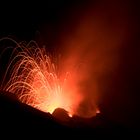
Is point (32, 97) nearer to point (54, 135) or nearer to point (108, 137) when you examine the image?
point (108, 137)

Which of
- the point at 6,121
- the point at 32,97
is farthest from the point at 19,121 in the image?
the point at 32,97

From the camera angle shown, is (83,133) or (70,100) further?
(70,100)

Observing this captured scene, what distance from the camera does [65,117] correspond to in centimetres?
2695

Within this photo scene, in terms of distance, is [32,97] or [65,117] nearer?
[65,117]

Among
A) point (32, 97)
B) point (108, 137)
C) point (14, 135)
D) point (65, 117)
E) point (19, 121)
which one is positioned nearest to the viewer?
point (14, 135)

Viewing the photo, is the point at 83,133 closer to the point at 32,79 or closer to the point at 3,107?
the point at 3,107

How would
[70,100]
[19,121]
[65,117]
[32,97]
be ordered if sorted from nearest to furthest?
[19,121] → [65,117] → [32,97] → [70,100]

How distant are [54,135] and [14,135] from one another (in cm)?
195

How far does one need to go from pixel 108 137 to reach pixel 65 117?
18.7 ft

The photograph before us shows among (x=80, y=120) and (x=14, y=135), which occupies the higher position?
(x=80, y=120)

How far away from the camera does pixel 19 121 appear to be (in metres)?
17.3

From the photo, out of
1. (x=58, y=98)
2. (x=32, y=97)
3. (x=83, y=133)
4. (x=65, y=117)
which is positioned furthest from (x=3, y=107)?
(x=58, y=98)

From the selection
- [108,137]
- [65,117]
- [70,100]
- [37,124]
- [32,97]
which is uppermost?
[70,100]

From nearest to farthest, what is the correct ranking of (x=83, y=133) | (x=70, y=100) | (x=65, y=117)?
1. (x=83, y=133)
2. (x=65, y=117)
3. (x=70, y=100)
